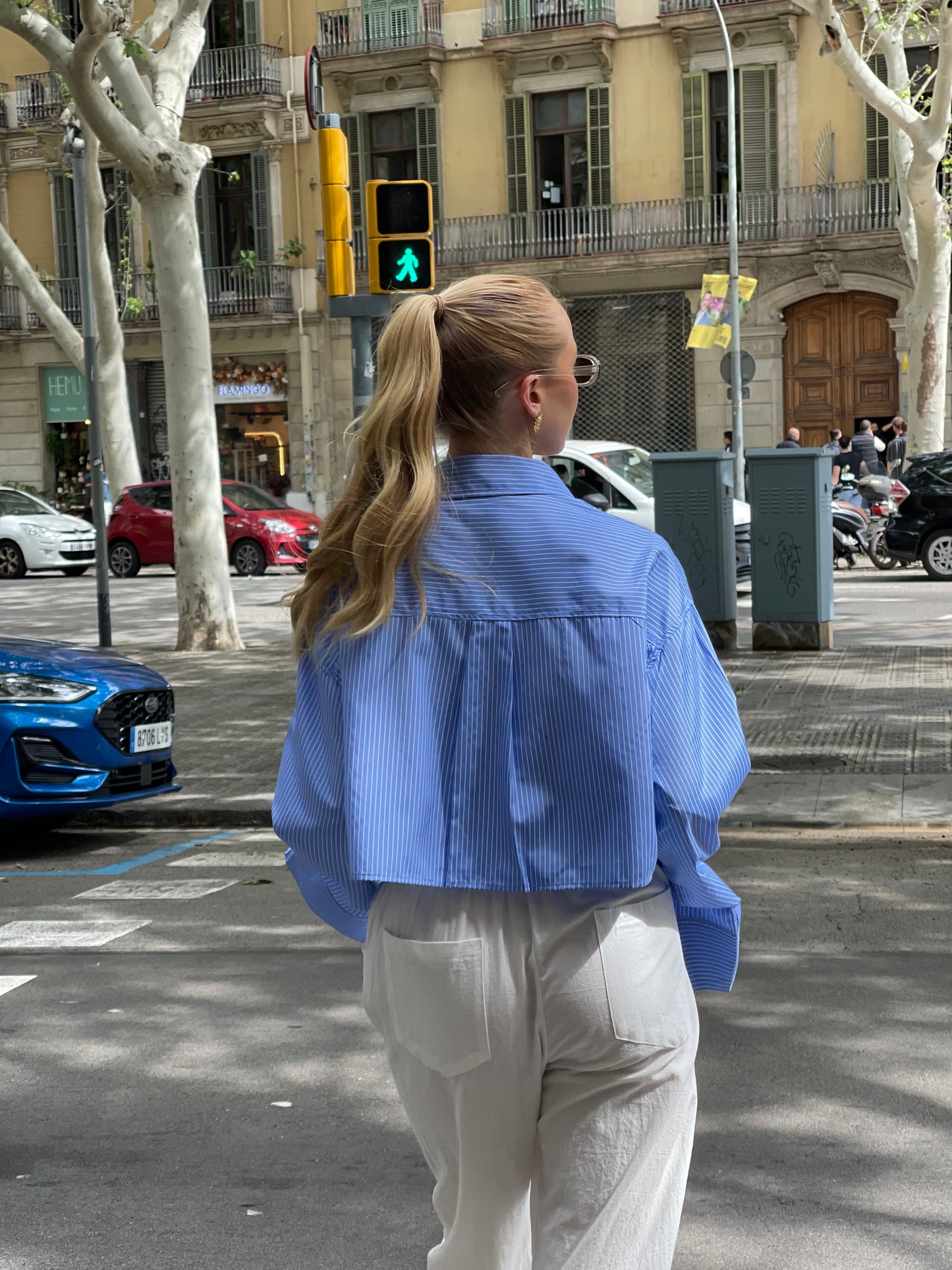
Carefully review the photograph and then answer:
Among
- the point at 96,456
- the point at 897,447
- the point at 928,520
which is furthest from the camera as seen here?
the point at 897,447

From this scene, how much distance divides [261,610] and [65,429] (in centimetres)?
2209

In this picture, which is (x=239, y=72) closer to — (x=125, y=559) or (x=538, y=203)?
(x=538, y=203)

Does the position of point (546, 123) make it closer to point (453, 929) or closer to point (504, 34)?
point (504, 34)

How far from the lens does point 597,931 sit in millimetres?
1977

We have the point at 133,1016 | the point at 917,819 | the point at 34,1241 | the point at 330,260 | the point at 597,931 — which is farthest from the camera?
the point at 330,260

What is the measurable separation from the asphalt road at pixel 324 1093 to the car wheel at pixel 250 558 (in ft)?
62.6

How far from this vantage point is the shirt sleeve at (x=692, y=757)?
2031 millimetres

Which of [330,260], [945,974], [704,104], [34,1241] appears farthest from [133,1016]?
[704,104]

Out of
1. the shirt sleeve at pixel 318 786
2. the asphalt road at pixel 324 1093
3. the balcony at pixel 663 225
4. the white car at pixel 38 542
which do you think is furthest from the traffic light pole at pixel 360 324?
the balcony at pixel 663 225

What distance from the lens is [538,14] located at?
34.0m

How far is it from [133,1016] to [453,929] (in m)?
3.38

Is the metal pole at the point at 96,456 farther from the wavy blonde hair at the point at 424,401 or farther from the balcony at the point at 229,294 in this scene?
the balcony at the point at 229,294

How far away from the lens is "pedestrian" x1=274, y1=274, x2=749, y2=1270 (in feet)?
6.50

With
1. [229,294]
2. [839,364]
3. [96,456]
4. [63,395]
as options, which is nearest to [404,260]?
[96,456]
